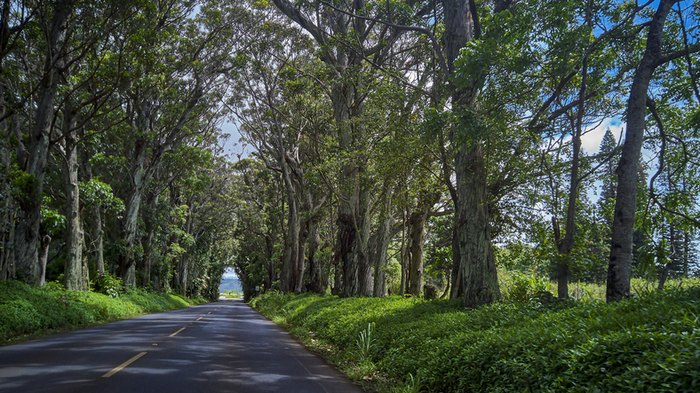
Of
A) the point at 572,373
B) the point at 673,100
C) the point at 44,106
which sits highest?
the point at 44,106

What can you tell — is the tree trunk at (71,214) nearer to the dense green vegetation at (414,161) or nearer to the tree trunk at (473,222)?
the dense green vegetation at (414,161)

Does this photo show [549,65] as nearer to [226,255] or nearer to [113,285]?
[113,285]

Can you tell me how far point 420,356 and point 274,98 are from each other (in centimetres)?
2269

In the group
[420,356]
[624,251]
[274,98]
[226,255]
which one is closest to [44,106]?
[274,98]

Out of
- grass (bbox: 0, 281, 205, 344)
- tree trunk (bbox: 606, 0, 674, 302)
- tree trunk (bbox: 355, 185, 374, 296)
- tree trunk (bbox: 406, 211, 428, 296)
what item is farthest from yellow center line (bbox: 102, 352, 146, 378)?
tree trunk (bbox: 406, 211, 428, 296)

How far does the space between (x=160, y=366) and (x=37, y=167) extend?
37.8 ft

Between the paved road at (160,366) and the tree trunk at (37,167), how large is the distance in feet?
16.6

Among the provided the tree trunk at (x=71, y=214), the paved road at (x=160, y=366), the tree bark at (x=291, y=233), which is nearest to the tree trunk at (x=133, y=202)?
the tree trunk at (x=71, y=214)

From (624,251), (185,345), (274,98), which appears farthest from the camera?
(274,98)

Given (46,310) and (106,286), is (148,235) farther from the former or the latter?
(46,310)

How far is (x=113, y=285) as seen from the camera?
83.0 ft

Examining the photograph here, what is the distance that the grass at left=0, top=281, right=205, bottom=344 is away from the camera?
12.8m

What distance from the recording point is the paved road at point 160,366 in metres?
7.05

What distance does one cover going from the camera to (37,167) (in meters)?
16.8
